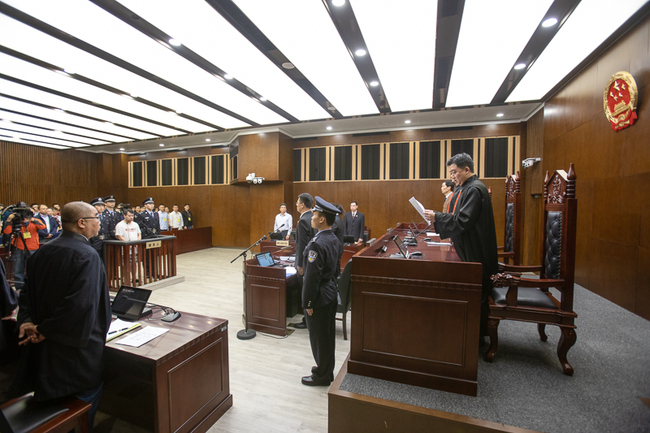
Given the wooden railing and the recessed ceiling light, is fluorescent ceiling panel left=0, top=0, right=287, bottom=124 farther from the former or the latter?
the recessed ceiling light

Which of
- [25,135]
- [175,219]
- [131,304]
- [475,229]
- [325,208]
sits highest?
[25,135]

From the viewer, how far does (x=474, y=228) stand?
198 centimetres

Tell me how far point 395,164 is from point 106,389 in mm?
8061

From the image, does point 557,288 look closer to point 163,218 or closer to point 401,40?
point 401,40

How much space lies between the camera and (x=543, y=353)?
215 centimetres

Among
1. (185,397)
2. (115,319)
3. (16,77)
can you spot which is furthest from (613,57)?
(16,77)

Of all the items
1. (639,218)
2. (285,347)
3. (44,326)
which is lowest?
(285,347)

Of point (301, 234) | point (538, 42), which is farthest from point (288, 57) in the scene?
point (538, 42)

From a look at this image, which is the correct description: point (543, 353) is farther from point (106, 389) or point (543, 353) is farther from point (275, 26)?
point (275, 26)

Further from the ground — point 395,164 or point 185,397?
point 395,164

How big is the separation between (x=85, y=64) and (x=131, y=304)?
4.66 meters

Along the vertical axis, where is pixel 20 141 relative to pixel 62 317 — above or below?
above

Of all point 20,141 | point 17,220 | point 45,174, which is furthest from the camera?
point 45,174

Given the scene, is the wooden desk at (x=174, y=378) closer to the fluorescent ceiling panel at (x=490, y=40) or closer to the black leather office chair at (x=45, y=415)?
the black leather office chair at (x=45, y=415)
